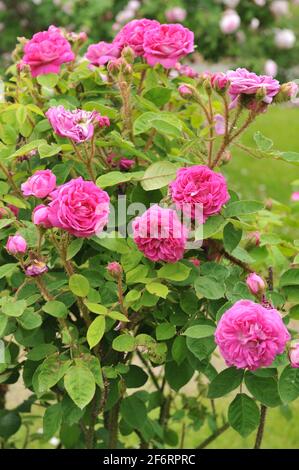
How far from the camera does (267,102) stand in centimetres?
144

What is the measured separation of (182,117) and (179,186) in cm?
54

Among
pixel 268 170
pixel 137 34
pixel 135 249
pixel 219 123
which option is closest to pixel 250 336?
pixel 135 249

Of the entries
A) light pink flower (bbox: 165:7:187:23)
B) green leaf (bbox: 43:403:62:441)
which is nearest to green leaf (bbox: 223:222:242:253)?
green leaf (bbox: 43:403:62:441)

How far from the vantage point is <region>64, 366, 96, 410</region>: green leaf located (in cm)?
139

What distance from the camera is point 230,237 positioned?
1534mm

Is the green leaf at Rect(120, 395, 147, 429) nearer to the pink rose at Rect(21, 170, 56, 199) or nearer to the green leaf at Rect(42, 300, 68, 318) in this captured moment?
the green leaf at Rect(42, 300, 68, 318)

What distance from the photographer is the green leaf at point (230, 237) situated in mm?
1532

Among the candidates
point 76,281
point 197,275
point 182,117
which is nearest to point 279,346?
point 197,275

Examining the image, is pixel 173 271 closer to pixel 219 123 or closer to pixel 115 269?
pixel 115 269

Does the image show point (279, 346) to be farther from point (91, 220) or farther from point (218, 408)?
point (218, 408)

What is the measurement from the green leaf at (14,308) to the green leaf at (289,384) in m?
0.46

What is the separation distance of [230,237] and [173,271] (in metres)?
0.13

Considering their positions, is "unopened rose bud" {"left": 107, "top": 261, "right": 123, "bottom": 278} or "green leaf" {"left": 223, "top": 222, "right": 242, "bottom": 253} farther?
"green leaf" {"left": 223, "top": 222, "right": 242, "bottom": 253}

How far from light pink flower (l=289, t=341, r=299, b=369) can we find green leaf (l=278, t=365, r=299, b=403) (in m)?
0.04
